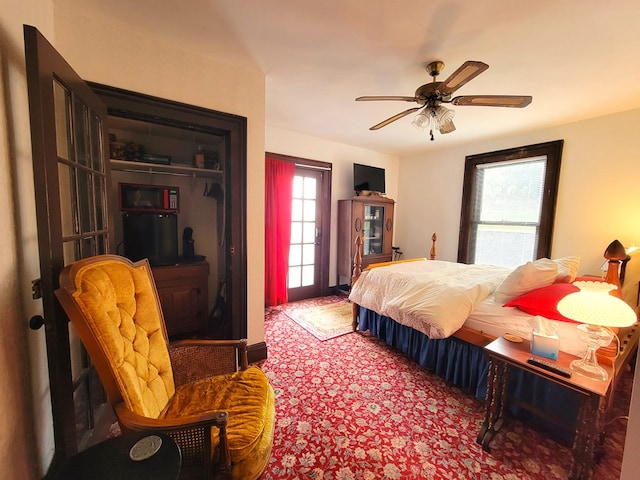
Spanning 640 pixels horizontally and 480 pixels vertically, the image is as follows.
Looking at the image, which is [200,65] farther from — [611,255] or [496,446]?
[611,255]

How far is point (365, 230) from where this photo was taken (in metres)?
4.39

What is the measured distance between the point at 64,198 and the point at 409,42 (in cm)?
219

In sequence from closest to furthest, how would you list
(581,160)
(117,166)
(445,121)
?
(445,121)
(117,166)
(581,160)

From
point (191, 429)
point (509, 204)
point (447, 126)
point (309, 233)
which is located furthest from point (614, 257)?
point (309, 233)

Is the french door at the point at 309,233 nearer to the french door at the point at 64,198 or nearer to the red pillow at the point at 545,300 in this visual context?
the french door at the point at 64,198

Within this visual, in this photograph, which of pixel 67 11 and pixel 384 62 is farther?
pixel 384 62

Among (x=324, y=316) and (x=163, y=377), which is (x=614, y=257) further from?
(x=163, y=377)

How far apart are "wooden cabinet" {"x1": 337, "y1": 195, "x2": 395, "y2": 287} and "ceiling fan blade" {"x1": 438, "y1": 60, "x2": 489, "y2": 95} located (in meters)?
2.30

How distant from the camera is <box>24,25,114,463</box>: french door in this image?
37.1 inches

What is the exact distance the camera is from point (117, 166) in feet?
7.91

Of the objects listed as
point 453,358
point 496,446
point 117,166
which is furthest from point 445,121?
point 117,166

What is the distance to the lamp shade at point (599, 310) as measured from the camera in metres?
1.22

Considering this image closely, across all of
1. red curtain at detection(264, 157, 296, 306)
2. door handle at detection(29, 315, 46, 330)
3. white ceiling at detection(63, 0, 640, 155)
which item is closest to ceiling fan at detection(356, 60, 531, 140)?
white ceiling at detection(63, 0, 640, 155)

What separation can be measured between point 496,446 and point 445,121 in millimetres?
2262
